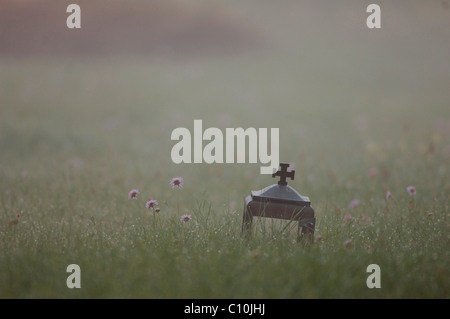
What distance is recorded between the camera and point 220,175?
7.87 meters

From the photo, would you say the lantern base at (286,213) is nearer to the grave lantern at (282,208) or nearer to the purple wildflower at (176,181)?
the grave lantern at (282,208)

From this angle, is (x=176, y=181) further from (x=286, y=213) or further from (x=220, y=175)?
(x=220, y=175)

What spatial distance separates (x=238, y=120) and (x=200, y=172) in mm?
3065

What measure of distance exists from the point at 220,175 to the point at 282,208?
3.79 m

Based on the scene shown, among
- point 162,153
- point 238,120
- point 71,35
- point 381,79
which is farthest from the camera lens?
point 71,35

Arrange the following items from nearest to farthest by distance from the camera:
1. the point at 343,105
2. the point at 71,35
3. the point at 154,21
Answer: the point at 343,105 → the point at 154,21 → the point at 71,35

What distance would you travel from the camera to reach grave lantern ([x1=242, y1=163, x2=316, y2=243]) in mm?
4086

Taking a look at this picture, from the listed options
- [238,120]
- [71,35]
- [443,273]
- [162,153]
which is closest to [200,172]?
[162,153]

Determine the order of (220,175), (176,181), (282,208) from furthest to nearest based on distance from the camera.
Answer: (220,175), (176,181), (282,208)

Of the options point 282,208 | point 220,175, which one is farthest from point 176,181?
point 220,175

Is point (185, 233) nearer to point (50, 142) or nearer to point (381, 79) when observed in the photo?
point (50, 142)

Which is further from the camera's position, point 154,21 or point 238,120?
point 154,21

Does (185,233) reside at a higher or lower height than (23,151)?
lower
